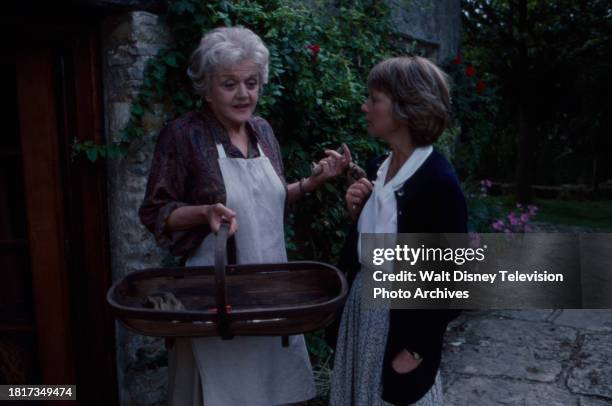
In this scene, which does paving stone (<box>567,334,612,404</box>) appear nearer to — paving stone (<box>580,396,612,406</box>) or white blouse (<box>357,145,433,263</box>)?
paving stone (<box>580,396,612,406</box>)

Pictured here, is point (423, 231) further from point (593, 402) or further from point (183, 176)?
point (593, 402)

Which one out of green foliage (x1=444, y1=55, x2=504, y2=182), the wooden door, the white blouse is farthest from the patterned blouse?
green foliage (x1=444, y1=55, x2=504, y2=182)

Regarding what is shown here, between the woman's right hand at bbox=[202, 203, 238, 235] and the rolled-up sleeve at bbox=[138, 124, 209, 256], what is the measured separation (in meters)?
0.18

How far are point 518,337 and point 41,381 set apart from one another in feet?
10.8

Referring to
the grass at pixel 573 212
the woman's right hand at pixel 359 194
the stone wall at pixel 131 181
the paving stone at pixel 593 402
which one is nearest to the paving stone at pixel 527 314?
the paving stone at pixel 593 402

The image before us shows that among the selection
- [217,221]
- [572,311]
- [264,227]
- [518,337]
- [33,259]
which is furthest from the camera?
[572,311]

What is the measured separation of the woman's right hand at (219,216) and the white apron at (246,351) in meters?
0.21

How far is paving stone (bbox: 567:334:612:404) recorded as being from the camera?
349cm

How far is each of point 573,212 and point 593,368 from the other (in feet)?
25.5

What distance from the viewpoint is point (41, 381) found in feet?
9.41

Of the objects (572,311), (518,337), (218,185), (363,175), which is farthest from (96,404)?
(572,311)

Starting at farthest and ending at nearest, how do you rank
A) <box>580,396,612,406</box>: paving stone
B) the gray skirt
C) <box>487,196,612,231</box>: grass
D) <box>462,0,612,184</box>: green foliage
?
<box>462,0,612,184</box>: green foliage < <box>487,196,612,231</box>: grass < <box>580,396,612,406</box>: paving stone < the gray skirt

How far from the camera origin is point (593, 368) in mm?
3787

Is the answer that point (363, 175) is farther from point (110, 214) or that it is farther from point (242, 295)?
point (110, 214)
